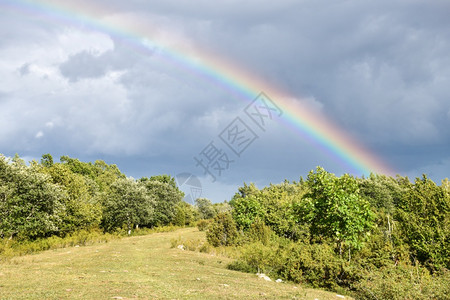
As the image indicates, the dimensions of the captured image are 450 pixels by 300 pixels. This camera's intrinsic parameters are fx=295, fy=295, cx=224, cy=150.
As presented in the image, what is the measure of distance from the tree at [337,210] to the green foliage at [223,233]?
13.2 metres

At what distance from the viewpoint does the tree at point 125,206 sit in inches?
1977

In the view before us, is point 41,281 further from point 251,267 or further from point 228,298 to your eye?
point 251,267

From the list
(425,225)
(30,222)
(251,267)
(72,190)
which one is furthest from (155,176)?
(425,225)

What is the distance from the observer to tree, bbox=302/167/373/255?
15.1 meters

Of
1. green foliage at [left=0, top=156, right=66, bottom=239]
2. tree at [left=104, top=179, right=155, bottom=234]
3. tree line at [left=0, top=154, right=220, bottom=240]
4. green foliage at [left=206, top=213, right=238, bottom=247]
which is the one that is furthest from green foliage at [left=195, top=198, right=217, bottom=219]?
green foliage at [left=0, top=156, right=66, bottom=239]

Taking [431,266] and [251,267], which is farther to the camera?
[251,267]

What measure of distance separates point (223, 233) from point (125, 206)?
27.5m

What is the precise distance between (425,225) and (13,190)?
30.8m

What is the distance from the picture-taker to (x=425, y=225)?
51.8 ft

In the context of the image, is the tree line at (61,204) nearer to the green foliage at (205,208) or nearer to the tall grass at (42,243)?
the tall grass at (42,243)

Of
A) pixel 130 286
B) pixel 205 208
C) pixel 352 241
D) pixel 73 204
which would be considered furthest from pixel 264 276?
pixel 205 208

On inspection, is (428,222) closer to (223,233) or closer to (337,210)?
(337,210)

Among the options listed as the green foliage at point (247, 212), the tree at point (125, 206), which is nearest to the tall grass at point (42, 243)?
the tree at point (125, 206)

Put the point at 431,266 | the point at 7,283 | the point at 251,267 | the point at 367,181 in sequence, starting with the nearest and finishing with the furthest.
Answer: the point at 7,283 < the point at 431,266 < the point at 251,267 < the point at 367,181
